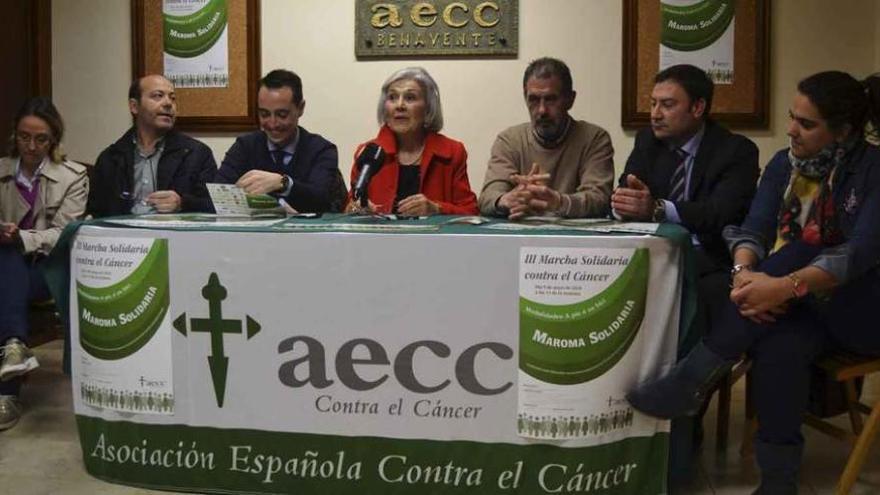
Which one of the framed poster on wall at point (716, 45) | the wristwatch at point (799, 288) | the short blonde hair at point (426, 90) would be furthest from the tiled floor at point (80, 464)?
the framed poster on wall at point (716, 45)

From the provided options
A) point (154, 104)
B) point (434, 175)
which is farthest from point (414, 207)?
point (154, 104)

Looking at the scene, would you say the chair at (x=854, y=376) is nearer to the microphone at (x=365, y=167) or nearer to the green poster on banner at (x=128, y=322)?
the microphone at (x=365, y=167)

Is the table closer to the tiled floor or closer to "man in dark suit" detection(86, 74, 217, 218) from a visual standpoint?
the tiled floor

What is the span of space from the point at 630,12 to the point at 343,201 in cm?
167

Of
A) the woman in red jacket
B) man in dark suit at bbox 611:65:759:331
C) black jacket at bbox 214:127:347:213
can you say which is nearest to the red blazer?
the woman in red jacket

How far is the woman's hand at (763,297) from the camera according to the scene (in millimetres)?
2199

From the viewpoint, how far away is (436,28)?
14.2 ft

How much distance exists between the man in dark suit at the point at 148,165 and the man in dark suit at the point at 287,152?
129 mm

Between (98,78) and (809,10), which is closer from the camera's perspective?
(809,10)

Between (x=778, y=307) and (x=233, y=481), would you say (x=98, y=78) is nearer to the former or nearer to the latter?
(x=233, y=481)

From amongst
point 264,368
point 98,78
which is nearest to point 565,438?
point 264,368

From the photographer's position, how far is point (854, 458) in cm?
229

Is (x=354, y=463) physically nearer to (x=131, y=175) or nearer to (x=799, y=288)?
(x=799, y=288)

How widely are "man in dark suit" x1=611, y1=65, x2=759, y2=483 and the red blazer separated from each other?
572 mm
